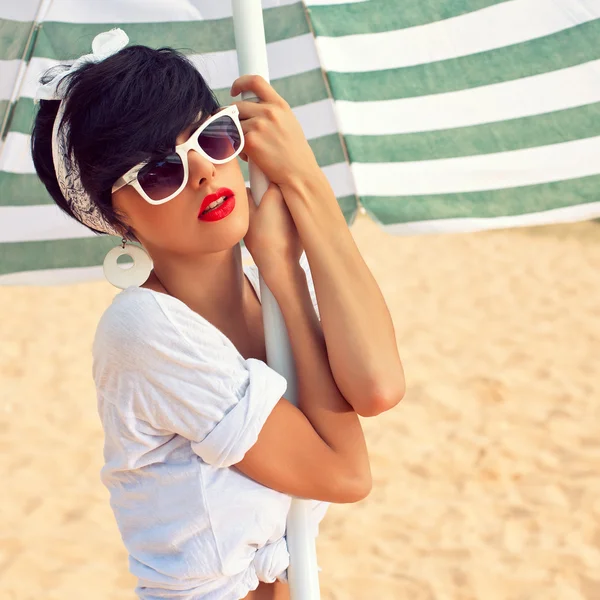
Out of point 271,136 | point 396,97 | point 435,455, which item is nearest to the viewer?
point 271,136

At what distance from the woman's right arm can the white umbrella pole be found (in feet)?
0.09

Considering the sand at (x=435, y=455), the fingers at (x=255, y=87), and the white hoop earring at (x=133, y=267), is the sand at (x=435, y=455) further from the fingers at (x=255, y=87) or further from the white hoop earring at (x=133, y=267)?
the fingers at (x=255, y=87)

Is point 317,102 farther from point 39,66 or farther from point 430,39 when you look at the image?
point 39,66

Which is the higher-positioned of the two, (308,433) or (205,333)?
(205,333)

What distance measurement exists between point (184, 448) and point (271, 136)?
62 centimetres

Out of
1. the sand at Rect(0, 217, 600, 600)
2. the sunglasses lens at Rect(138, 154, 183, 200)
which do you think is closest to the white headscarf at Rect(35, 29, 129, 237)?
the sunglasses lens at Rect(138, 154, 183, 200)

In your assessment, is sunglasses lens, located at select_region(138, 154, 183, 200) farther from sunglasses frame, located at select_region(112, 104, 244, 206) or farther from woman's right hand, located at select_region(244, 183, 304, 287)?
woman's right hand, located at select_region(244, 183, 304, 287)

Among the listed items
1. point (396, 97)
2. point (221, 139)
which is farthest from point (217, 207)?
point (396, 97)

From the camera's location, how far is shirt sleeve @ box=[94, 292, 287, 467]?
1307mm

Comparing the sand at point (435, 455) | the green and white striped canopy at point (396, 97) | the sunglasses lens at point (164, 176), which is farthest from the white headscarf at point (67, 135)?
the sand at point (435, 455)

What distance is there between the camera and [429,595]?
3617 millimetres

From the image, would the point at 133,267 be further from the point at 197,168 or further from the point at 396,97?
the point at 396,97

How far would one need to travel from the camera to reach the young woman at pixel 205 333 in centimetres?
133

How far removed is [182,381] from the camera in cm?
132
